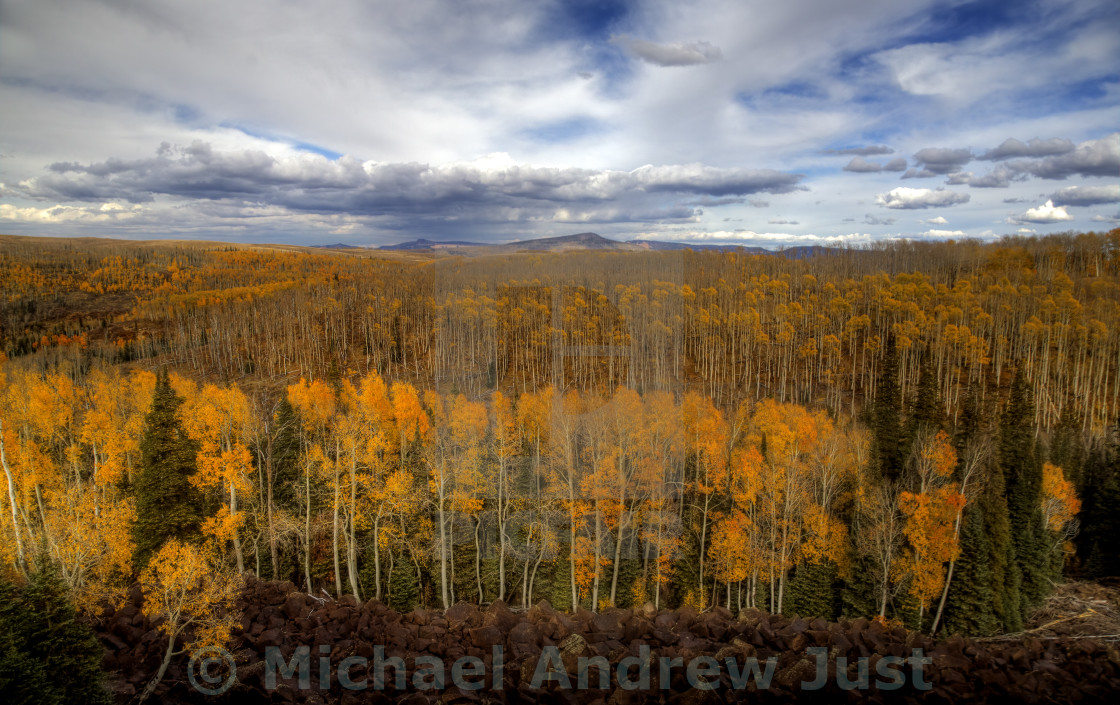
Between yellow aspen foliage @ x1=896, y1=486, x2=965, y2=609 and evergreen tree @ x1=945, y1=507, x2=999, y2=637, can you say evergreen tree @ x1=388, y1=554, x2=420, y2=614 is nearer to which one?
yellow aspen foliage @ x1=896, y1=486, x2=965, y2=609

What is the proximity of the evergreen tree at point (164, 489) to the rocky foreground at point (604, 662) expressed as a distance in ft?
25.9

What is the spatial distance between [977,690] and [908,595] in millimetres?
15544

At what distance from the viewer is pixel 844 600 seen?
24109mm

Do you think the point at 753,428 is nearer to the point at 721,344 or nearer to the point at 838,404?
the point at 838,404

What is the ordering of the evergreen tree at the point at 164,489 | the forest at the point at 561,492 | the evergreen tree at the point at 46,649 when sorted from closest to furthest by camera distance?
1. the evergreen tree at the point at 46,649
2. the evergreen tree at the point at 164,489
3. the forest at the point at 561,492

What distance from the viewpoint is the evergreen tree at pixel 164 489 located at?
2106 cm

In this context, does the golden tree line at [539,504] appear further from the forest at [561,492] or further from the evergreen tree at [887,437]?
the evergreen tree at [887,437]

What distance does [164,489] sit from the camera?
2147cm

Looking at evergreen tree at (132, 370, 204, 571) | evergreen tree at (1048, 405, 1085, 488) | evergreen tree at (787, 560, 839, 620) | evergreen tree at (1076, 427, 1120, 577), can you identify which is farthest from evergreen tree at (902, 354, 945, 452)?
evergreen tree at (132, 370, 204, 571)

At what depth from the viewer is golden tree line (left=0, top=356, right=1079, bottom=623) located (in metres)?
22.5

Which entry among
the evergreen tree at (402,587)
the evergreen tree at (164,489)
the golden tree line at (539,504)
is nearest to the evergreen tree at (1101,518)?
the golden tree line at (539,504)

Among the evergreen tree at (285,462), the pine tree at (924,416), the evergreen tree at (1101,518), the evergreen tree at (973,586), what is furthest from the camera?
the pine tree at (924,416)
